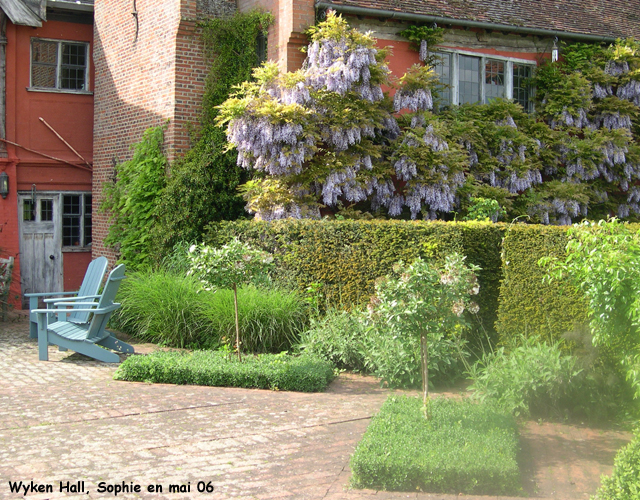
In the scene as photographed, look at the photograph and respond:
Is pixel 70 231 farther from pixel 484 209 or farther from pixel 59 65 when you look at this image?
pixel 484 209

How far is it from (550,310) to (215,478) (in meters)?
3.92

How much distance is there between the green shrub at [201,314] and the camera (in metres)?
8.85

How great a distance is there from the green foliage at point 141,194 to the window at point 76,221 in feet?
8.64

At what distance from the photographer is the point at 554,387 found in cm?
615

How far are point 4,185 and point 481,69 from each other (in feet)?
34.4

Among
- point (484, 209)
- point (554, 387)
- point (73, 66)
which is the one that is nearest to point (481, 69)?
point (484, 209)

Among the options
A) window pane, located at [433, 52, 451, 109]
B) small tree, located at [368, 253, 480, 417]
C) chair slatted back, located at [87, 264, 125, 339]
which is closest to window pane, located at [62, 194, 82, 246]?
chair slatted back, located at [87, 264, 125, 339]

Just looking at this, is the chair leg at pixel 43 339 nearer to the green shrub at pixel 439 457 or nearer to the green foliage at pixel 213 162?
the green foliage at pixel 213 162

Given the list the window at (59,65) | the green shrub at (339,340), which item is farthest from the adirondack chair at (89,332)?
the window at (59,65)

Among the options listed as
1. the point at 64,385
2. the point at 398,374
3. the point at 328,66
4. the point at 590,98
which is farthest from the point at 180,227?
the point at 590,98

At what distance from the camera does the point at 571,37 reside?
14.3 m

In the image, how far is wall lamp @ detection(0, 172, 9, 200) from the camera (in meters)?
14.2

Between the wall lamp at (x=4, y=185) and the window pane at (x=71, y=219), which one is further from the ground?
the wall lamp at (x=4, y=185)

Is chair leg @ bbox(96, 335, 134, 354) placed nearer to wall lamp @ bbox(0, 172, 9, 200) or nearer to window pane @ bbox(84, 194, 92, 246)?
wall lamp @ bbox(0, 172, 9, 200)
